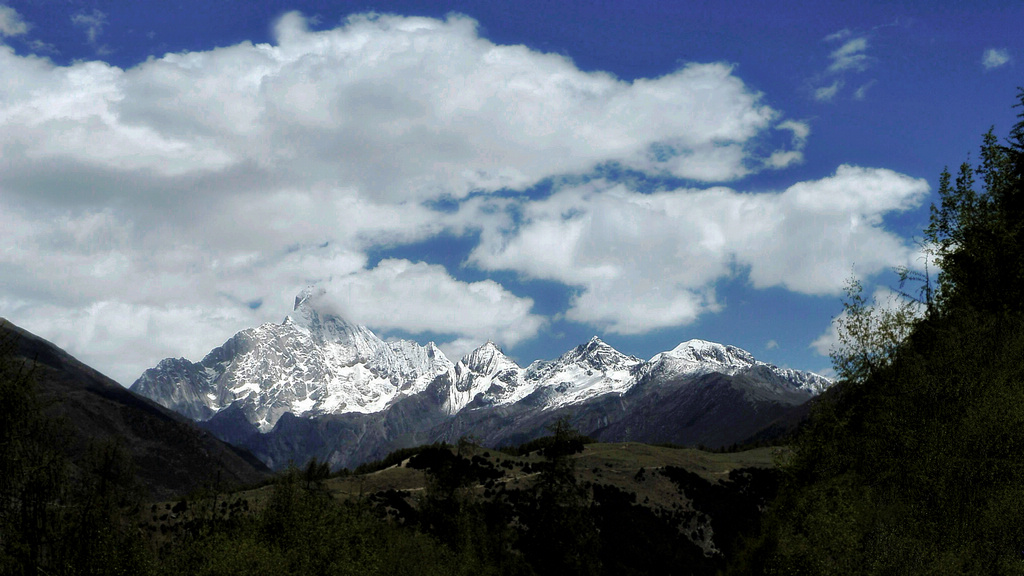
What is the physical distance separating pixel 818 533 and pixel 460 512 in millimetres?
44863

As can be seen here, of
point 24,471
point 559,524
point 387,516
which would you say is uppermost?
point 24,471

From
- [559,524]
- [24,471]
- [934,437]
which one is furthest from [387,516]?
[934,437]

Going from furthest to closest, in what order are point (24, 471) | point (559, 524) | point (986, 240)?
point (559, 524)
point (986, 240)
point (24, 471)

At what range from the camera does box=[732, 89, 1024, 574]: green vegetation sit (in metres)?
25.4

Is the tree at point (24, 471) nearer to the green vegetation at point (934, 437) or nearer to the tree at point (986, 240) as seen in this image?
the green vegetation at point (934, 437)

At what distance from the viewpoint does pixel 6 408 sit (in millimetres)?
25719

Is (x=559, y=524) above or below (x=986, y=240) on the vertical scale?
below

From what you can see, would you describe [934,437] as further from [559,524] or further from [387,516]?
[387,516]

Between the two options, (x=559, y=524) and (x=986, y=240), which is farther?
(x=559, y=524)

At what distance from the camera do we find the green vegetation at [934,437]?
2544 cm

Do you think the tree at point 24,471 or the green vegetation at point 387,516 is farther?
the green vegetation at point 387,516

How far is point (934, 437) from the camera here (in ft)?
94.3

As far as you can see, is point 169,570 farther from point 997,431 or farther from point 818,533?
point 997,431

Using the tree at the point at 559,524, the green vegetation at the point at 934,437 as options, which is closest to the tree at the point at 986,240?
the green vegetation at the point at 934,437
